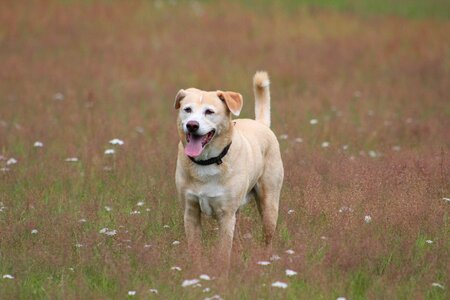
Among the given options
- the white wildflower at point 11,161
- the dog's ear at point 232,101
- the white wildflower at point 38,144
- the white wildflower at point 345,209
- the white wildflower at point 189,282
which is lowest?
the white wildflower at point 189,282

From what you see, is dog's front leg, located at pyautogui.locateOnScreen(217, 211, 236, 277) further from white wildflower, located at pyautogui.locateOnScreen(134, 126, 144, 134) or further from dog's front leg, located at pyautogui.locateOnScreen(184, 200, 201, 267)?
white wildflower, located at pyautogui.locateOnScreen(134, 126, 144, 134)

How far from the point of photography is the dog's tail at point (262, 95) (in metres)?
7.78

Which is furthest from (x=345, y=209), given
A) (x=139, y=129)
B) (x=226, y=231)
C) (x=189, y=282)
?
(x=139, y=129)

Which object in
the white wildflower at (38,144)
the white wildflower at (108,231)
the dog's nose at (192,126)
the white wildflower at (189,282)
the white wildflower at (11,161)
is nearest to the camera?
the white wildflower at (189,282)

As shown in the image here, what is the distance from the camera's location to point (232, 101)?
21.8ft

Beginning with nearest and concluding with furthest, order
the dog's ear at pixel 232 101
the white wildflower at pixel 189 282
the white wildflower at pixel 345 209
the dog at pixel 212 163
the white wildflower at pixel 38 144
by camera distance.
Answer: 1. the white wildflower at pixel 189 282
2. the dog at pixel 212 163
3. the dog's ear at pixel 232 101
4. the white wildflower at pixel 345 209
5. the white wildflower at pixel 38 144

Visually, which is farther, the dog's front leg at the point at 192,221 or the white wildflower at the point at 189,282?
the dog's front leg at the point at 192,221

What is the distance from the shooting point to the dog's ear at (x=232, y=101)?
21.7 ft

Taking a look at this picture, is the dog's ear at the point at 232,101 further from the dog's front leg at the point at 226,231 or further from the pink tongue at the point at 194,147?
the dog's front leg at the point at 226,231

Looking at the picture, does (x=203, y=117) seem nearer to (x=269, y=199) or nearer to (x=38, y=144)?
(x=269, y=199)

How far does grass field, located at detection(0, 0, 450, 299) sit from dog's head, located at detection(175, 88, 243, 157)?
2.67 feet

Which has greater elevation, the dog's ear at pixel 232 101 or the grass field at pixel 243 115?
the dog's ear at pixel 232 101

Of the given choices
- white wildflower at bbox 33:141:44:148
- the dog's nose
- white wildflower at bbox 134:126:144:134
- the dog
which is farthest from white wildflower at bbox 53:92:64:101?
the dog's nose

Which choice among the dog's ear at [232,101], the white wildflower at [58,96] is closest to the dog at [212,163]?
the dog's ear at [232,101]
